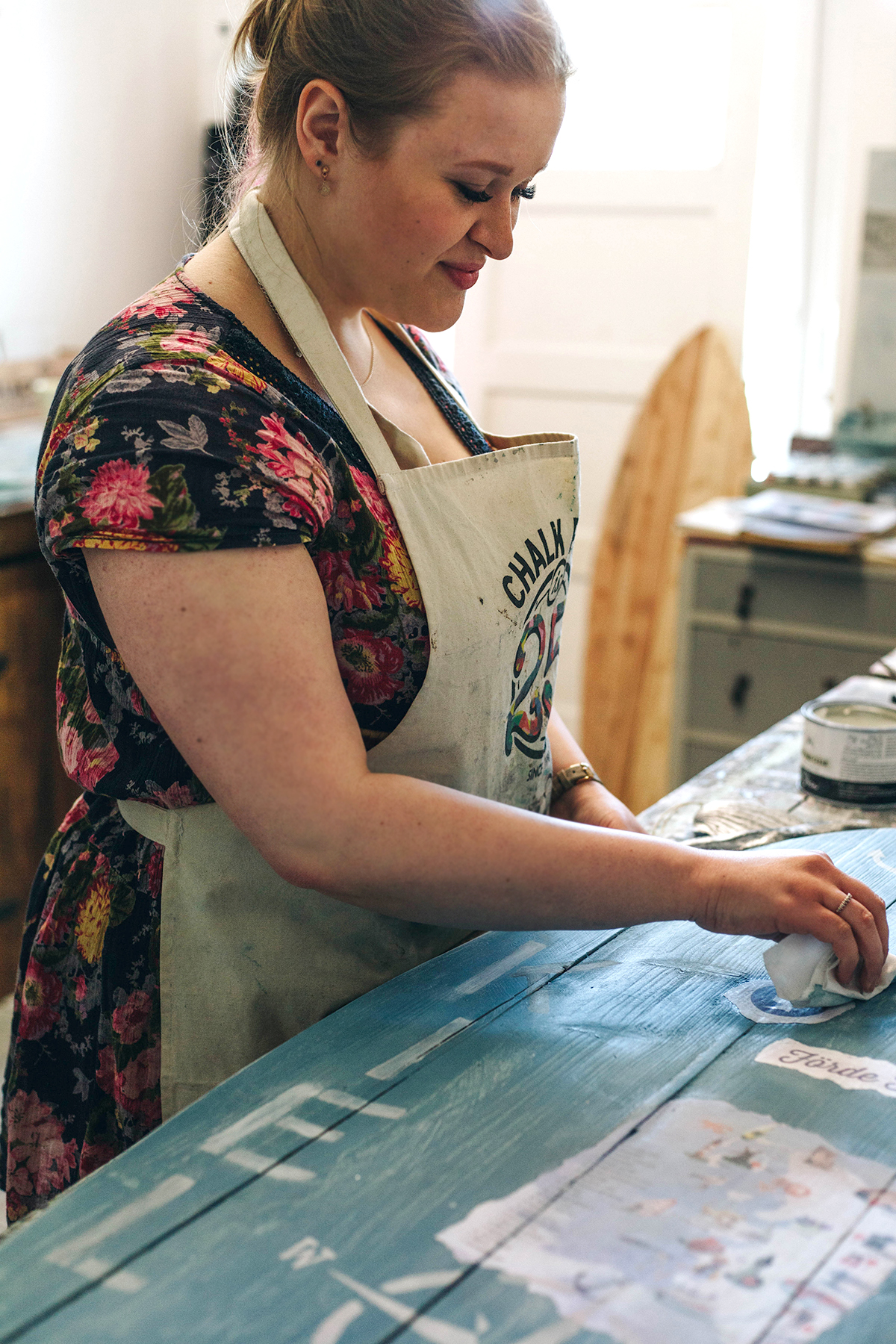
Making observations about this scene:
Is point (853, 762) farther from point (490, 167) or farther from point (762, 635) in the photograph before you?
point (762, 635)

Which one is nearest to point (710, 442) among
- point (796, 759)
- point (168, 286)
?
point (796, 759)

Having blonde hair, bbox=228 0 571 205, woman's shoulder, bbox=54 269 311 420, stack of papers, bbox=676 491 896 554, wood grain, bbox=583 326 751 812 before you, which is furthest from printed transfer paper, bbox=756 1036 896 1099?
wood grain, bbox=583 326 751 812

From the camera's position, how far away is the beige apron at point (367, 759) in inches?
40.8

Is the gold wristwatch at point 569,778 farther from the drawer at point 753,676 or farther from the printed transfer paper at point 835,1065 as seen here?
the drawer at point 753,676

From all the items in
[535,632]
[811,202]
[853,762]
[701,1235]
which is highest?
[811,202]

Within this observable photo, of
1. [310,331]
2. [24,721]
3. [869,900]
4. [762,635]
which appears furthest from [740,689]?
[310,331]

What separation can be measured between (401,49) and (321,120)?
0.27 feet

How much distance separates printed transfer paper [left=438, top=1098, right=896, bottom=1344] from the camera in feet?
2.14

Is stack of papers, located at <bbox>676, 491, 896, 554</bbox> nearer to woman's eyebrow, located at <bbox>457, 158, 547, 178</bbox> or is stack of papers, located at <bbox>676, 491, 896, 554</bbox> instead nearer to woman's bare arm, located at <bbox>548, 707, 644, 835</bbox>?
woman's bare arm, located at <bbox>548, 707, 644, 835</bbox>

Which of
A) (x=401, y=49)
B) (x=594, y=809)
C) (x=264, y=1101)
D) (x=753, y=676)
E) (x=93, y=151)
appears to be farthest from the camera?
(x=93, y=151)

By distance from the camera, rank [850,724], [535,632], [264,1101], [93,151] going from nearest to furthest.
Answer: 1. [264,1101]
2. [535,632]
3. [850,724]
4. [93,151]

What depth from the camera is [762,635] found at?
3.02 metres

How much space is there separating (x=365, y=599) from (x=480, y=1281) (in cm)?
51

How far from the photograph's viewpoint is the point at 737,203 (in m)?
3.49
